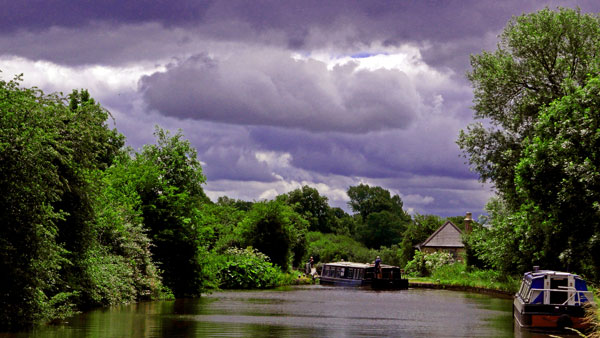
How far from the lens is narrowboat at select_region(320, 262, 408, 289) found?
5781 cm

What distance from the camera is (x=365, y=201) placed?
497ft

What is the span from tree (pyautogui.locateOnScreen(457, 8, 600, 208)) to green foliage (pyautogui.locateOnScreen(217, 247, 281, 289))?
1743cm

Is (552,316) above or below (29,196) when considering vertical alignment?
below

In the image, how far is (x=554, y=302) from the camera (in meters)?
24.9

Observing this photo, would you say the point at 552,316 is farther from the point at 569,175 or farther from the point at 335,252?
the point at 335,252

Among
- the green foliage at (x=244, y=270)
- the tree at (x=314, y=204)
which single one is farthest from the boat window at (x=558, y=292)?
the tree at (x=314, y=204)

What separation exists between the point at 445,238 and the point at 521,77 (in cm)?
4534

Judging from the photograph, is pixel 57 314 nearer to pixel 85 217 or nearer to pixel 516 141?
pixel 85 217

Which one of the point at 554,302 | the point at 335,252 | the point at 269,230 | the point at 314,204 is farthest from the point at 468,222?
the point at 554,302

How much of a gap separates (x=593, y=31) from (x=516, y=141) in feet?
22.6

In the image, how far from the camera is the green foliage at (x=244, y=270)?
159 feet

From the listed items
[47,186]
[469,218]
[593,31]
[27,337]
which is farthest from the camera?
[469,218]

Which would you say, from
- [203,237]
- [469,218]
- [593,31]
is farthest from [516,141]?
[469,218]

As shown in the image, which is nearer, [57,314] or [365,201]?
[57,314]
